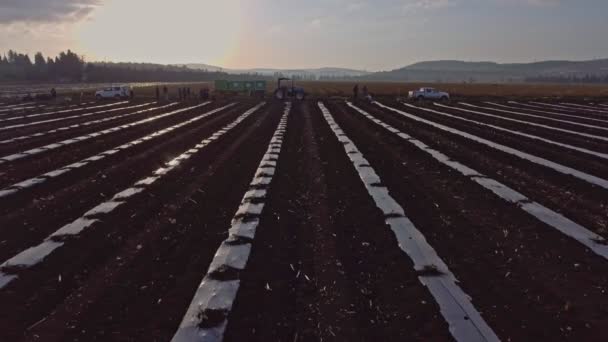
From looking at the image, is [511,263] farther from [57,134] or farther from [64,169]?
[57,134]

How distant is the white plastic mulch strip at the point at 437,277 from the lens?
3.58 m

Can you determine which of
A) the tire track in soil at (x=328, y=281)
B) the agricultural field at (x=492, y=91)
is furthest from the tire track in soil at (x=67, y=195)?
the agricultural field at (x=492, y=91)

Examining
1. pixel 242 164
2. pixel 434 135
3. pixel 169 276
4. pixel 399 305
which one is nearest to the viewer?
pixel 399 305

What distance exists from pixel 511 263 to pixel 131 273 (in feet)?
13.4

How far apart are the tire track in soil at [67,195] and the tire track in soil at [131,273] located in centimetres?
74

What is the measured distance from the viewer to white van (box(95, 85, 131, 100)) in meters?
42.9

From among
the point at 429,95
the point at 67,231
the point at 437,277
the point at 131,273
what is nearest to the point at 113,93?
the point at 429,95

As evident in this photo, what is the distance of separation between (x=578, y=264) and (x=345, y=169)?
18.6ft

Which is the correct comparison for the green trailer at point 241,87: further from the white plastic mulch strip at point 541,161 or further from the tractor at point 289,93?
the white plastic mulch strip at point 541,161

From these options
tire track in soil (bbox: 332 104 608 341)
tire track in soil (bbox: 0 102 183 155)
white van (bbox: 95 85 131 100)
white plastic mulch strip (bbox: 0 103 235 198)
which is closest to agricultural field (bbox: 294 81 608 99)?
white van (bbox: 95 85 131 100)

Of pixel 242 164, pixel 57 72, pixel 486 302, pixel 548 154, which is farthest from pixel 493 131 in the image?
pixel 57 72

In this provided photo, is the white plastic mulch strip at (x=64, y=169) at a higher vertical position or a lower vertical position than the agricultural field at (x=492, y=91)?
lower

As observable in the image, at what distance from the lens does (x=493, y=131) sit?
16.9 m

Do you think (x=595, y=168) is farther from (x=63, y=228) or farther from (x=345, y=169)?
(x=63, y=228)
